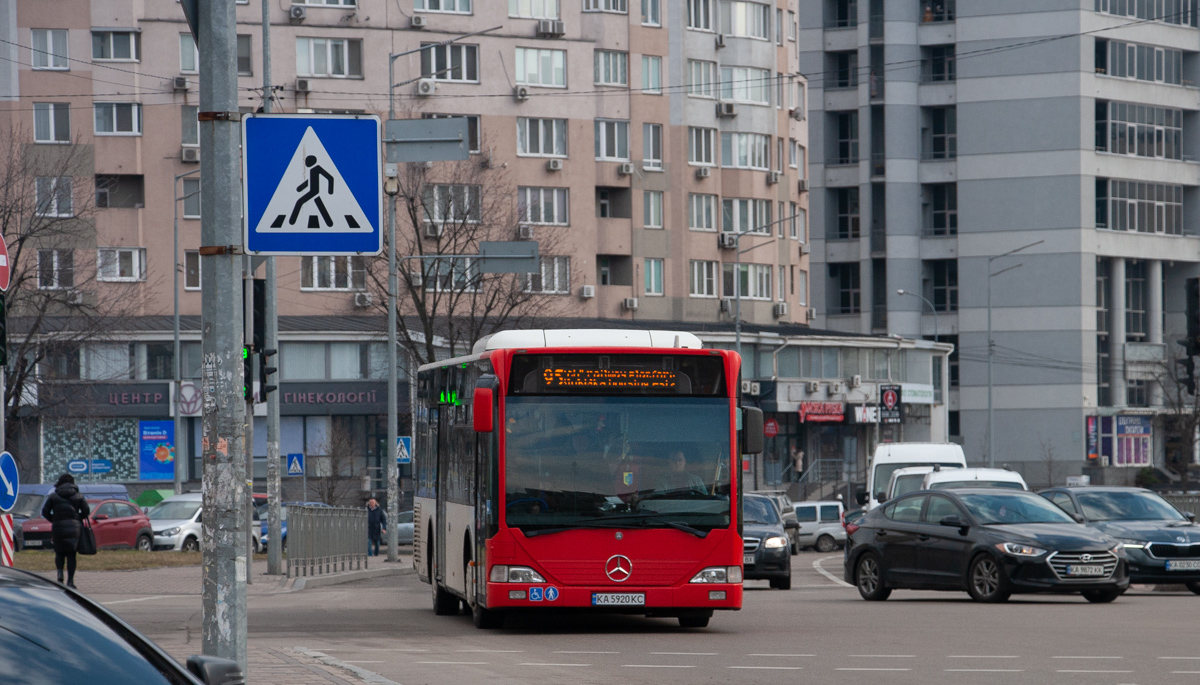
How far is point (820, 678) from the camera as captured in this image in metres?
12.7

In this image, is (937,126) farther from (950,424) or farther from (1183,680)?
(1183,680)

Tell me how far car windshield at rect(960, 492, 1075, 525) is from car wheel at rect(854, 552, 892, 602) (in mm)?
1550

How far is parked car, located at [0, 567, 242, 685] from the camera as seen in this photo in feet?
14.6

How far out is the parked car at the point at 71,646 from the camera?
176 inches

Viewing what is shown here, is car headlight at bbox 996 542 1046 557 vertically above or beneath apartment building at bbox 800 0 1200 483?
beneath

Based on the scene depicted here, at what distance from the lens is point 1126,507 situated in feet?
83.0

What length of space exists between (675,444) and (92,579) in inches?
630

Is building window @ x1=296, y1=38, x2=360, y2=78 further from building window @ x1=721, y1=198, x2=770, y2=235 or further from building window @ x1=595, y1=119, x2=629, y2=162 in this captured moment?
building window @ x1=721, y1=198, x2=770, y2=235

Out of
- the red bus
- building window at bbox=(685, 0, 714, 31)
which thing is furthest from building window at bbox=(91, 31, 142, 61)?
the red bus

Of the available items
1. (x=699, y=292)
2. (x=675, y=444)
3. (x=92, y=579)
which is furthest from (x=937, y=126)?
(x=675, y=444)

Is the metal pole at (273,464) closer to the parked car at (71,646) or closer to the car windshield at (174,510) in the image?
the car windshield at (174,510)

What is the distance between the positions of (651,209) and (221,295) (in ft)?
221

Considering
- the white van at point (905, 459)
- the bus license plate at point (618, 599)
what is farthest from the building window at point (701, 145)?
the bus license plate at point (618, 599)

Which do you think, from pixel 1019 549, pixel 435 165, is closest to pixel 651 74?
pixel 435 165
